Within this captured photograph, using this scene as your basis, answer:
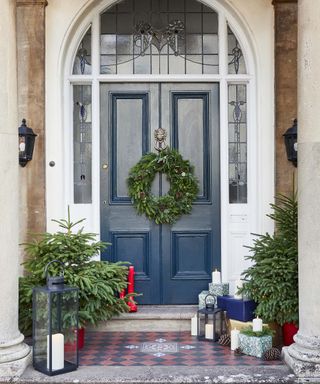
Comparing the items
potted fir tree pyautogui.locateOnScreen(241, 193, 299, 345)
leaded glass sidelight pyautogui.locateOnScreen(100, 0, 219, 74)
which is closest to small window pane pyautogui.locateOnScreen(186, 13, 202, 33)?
leaded glass sidelight pyautogui.locateOnScreen(100, 0, 219, 74)

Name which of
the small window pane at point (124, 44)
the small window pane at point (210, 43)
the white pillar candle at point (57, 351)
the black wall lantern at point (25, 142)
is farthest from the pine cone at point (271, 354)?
the small window pane at point (124, 44)

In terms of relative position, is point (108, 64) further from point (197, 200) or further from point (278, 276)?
point (278, 276)

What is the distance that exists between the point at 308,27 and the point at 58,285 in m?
3.00

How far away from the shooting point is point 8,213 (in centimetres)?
549

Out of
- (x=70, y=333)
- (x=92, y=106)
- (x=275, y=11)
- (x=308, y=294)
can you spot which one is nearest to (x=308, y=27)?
(x=275, y=11)

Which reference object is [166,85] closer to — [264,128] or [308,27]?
[264,128]

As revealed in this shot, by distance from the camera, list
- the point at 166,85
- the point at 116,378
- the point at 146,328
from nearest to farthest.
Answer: the point at 116,378 < the point at 146,328 < the point at 166,85

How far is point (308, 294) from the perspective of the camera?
541cm

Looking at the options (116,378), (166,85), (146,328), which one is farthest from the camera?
(166,85)

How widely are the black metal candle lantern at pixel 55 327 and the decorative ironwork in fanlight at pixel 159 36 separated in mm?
3148

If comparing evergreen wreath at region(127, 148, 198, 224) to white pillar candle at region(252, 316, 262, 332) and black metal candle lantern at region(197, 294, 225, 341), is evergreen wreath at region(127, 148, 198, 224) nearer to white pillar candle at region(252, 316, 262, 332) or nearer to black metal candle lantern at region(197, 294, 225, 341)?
black metal candle lantern at region(197, 294, 225, 341)

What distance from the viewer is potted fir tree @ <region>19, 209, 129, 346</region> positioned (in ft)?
20.5

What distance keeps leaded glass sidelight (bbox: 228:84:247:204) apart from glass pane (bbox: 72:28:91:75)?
5.39ft

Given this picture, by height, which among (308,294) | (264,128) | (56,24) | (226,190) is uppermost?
(56,24)
